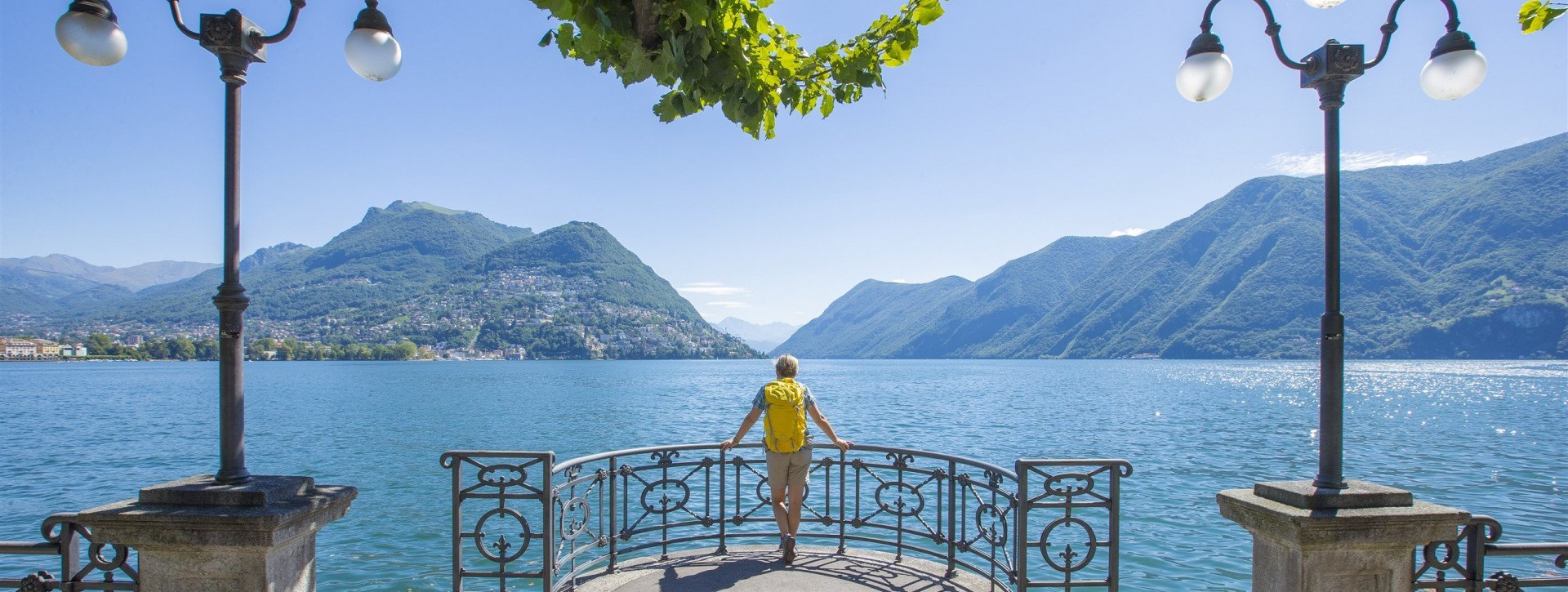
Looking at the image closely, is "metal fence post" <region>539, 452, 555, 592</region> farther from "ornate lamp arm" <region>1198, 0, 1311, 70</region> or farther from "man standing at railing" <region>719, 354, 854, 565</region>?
"ornate lamp arm" <region>1198, 0, 1311, 70</region>

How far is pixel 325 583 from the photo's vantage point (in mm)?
12281

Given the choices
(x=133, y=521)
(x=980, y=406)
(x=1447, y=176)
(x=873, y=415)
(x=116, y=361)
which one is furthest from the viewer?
(x=1447, y=176)

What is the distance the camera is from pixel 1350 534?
12.4ft

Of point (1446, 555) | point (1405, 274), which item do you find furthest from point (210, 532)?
point (1405, 274)

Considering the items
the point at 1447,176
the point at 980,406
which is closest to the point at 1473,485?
the point at 980,406

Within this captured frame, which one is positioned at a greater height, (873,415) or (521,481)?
(521,481)

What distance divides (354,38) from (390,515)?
16121 millimetres

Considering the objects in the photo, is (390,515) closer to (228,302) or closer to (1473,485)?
(228,302)

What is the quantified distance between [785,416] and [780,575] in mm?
1133

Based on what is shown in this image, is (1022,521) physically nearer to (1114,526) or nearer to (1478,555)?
(1114,526)

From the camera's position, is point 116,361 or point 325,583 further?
point 116,361

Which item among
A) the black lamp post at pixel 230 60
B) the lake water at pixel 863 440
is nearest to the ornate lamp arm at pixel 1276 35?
the black lamp post at pixel 230 60

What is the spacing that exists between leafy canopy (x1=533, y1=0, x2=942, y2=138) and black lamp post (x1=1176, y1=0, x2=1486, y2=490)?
6.23 ft

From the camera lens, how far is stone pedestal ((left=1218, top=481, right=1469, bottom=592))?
12.3 feet
